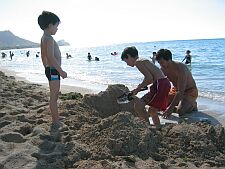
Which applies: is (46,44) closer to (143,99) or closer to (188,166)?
(143,99)

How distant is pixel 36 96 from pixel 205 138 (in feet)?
14.2

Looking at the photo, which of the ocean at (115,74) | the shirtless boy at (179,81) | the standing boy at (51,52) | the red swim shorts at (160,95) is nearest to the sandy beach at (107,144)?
the standing boy at (51,52)

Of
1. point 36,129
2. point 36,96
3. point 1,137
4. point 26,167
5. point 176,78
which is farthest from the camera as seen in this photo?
point 36,96

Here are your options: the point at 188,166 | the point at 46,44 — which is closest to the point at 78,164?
the point at 188,166

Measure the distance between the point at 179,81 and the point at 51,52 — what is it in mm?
2514

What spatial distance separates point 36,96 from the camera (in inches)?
303

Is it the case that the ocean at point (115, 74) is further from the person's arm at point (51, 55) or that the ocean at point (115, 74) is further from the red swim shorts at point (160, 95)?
the person's arm at point (51, 55)

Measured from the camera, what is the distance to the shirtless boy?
5.78 metres

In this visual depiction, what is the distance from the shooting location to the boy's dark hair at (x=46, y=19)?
4809 mm

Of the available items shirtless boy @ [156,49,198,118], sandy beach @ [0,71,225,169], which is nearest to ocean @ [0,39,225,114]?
shirtless boy @ [156,49,198,118]

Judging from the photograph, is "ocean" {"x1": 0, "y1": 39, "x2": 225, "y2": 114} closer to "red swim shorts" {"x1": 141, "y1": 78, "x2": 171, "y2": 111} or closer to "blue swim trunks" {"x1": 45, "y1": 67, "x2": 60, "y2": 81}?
"red swim shorts" {"x1": 141, "y1": 78, "x2": 171, "y2": 111}

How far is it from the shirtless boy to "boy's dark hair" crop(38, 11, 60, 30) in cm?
182

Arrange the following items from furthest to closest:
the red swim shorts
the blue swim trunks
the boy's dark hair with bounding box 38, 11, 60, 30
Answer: the red swim shorts
the blue swim trunks
the boy's dark hair with bounding box 38, 11, 60, 30

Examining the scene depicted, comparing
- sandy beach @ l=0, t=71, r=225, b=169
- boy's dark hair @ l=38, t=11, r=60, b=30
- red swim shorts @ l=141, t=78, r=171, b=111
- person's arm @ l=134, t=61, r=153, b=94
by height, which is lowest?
sandy beach @ l=0, t=71, r=225, b=169
